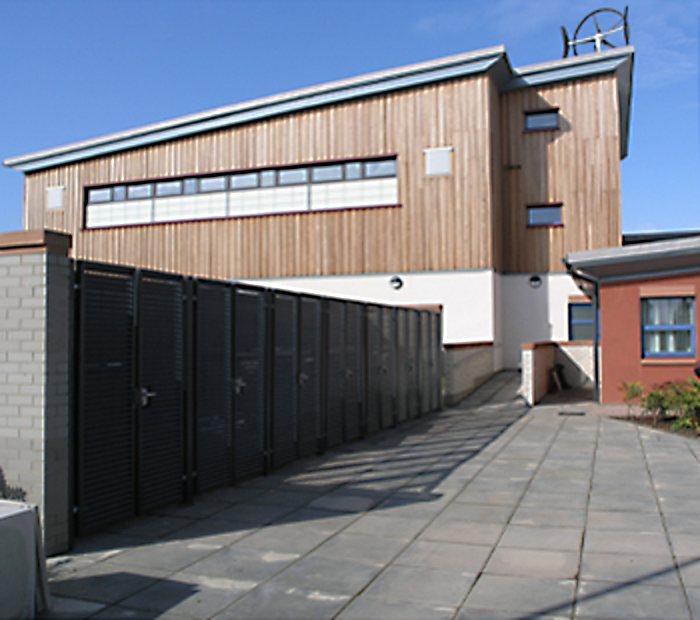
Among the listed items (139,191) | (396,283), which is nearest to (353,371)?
(396,283)

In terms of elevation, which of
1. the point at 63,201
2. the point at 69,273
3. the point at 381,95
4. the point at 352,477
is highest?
the point at 381,95

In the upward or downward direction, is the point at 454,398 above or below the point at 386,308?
below

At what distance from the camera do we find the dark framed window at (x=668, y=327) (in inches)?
575

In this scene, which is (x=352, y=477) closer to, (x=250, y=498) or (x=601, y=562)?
(x=250, y=498)

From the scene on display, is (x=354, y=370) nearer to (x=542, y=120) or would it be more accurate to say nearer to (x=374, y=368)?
(x=374, y=368)

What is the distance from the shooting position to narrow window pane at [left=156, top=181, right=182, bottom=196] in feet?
90.0

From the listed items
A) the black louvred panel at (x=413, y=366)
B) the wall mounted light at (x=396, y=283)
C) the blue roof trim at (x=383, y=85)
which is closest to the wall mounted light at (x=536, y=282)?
the wall mounted light at (x=396, y=283)

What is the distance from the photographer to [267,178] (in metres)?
26.0

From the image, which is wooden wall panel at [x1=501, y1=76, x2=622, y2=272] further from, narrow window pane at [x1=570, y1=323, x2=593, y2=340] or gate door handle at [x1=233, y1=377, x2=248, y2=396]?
gate door handle at [x1=233, y1=377, x2=248, y2=396]

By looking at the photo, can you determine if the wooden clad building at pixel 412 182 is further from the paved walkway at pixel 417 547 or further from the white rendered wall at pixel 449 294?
the paved walkway at pixel 417 547

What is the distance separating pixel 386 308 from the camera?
14242 mm

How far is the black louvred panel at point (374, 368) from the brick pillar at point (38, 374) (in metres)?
7.73

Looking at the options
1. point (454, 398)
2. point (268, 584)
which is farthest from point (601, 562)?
point (454, 398)

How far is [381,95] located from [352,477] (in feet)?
60.6
